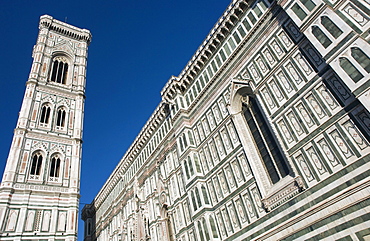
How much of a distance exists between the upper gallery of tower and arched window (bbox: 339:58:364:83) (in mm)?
27419

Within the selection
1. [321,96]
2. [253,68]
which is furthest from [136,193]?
[321,96]

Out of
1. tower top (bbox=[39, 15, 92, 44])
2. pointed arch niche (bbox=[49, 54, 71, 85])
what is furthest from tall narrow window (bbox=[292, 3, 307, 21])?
tower top (bbox=[39, 15, 92, 44])

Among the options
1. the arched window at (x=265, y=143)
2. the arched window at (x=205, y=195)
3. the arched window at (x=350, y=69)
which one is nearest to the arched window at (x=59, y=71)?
the arched window at (x=205, y=195)

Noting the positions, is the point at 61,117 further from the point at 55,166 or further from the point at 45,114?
the point at 55,166

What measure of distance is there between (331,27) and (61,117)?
84.3ft

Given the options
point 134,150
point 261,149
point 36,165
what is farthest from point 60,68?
point 261,149

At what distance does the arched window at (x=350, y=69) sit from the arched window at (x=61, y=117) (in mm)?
25626

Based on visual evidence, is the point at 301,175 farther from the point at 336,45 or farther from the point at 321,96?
the point at 336,45

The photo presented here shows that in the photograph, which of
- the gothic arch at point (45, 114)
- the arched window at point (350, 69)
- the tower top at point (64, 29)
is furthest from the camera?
the tower top at point (64, 29)

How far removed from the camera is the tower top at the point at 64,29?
1352 inches

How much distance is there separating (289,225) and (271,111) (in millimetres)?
4257

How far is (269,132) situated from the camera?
11602mm

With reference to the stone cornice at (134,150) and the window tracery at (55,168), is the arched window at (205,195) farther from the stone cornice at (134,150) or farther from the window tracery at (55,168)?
the window tracery at (55,168)

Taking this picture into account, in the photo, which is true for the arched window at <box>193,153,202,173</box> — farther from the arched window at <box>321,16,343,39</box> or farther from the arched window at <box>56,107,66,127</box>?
the arched window at <box>56,107,66,127</box>
